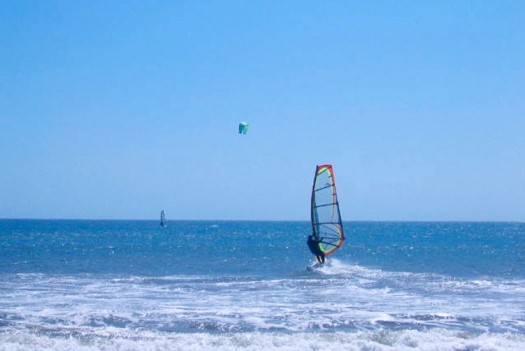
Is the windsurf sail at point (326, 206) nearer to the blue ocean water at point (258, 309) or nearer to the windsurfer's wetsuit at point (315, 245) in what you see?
the windsurfer's wetsuit at point (315, 245)

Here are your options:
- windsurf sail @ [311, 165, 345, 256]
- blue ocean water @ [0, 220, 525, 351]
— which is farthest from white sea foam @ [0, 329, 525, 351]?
windsurf sail @ [311, 165, 345, 256]

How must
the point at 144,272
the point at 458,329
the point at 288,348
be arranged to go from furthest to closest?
the point at 144,272 < the point at 458,329 < the point at 288,348

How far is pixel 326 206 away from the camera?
2555cm

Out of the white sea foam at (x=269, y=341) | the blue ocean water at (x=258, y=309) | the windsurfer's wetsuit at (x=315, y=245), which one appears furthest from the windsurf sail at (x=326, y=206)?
the white sea foam at (x=269, y=341)

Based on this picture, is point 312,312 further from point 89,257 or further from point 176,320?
point 89,257

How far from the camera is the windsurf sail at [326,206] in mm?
25344

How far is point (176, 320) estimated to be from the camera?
15477mm

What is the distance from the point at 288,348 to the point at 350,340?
1.31 metres

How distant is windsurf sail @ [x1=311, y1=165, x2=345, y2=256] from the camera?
83.1ft

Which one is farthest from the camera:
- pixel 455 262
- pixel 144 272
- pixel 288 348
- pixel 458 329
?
pixel 455 262

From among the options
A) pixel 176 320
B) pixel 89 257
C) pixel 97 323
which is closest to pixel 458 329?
pixel 176 320

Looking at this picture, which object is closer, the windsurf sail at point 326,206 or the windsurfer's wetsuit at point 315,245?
the windsurf sail at point 326,206

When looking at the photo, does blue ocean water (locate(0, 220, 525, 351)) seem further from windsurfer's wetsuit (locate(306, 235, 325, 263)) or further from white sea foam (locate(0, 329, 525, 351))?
windsurfer's wetsuit (locate(306, 235, 325, 263))

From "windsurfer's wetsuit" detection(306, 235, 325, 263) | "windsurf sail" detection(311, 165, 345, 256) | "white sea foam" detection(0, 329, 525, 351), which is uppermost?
"windsurf sail" detection(311, 165, 345, 256)
